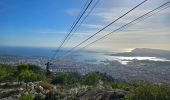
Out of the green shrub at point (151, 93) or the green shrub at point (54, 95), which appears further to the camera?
the green shrub at point (54, 95)

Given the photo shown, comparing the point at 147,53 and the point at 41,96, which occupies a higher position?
the point at 147,53

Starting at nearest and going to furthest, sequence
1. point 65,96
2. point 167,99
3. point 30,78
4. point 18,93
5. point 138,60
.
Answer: point 167,99 < point 65,96 < point 18,93 < point 30,78 < point 138,60

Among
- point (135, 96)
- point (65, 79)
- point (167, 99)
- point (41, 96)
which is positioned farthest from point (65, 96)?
point (65, 79)

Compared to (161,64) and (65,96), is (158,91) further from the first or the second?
(161,64)

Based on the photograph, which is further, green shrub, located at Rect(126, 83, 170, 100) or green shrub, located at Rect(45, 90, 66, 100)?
green shrub, located at Rect(45, 90, 66, 100)

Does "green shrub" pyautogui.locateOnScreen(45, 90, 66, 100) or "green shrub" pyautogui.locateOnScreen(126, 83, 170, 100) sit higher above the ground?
"green shrub" pyautogui.locateOnScreen(126, 83, 170, 100)

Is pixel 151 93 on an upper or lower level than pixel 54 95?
upper

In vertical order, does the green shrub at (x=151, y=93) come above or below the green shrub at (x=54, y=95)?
above

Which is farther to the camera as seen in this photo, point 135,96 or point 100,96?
point 100,96

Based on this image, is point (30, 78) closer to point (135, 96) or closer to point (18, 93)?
point (18, 93)

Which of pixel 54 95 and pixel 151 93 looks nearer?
pixel 151 93

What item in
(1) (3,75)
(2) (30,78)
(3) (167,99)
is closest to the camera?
(3) (167,99)
